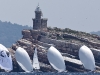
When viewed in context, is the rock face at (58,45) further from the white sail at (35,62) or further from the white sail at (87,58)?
the white sail at (87,58)

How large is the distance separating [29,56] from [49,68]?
1006cm

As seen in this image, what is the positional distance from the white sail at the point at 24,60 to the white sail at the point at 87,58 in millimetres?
13982

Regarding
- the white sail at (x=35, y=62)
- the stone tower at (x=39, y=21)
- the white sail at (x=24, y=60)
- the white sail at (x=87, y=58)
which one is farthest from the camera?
the stone tower at (x=39, y=21)

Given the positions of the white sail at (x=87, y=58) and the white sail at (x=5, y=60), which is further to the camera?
the white sail at (x=87, y=58)

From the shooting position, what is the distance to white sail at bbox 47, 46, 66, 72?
120125 mm

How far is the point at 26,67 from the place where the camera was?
12288cm

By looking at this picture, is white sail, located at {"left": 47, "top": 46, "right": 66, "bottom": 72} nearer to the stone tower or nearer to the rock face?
the rock face

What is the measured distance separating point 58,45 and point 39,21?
14.9 metres

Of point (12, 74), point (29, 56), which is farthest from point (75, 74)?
point (29, 56)

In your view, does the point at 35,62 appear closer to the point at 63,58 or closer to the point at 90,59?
the point at 63,58

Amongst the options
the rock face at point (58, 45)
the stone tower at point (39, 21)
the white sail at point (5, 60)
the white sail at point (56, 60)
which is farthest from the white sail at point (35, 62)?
the stone tower at point (39, 21)

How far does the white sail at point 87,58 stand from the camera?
4604 inches

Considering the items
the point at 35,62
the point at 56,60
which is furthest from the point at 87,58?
the point at 35,62

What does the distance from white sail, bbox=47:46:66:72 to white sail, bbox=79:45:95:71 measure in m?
5.34
